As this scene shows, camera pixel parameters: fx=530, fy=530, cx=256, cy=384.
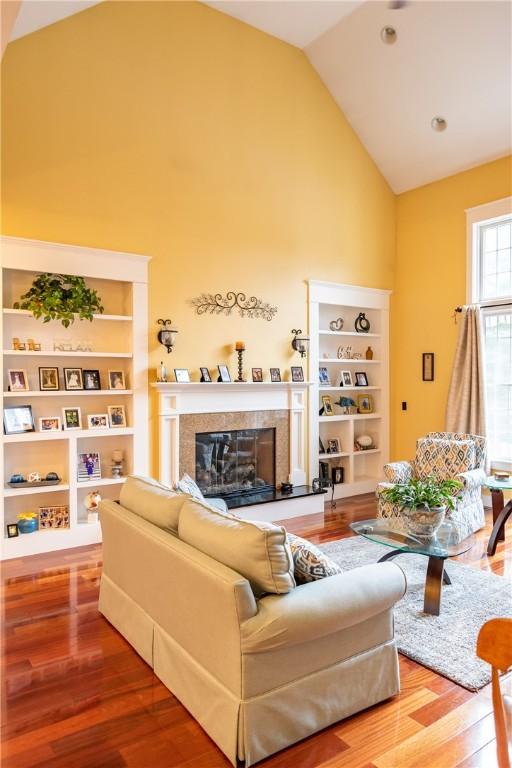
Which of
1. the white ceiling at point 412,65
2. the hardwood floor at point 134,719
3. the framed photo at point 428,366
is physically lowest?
the hardwood floor at point 134,719

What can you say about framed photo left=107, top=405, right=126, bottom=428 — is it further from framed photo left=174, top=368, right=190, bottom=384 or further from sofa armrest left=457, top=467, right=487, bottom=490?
sofa armrest left=457, top=467, right=487, bottom=490

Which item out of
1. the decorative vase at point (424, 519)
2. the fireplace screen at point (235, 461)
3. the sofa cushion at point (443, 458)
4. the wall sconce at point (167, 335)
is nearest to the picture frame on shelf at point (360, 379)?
the sofa cushion at point (443, 458)

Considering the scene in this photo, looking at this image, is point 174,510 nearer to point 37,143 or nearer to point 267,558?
point 267,558

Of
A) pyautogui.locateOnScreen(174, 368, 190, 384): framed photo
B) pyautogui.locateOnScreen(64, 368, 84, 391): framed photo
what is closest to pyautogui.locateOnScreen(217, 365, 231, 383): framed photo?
pyautogui.locateOnScreen(174, 368, 190, 384): framed photo

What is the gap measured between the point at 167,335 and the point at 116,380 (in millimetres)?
644

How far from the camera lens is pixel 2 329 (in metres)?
4.38

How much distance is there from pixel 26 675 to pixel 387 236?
6.38 meters

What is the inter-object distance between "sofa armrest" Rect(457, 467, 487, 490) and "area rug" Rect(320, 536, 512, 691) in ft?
2.75

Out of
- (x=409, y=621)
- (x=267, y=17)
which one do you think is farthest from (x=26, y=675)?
(x=267, y=17)

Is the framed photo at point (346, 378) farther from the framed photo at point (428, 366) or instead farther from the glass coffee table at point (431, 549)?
the glass coffee table at point (431, 549)

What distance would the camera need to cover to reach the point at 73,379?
480 centimetres

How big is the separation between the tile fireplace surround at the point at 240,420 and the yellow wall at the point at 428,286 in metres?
1.67

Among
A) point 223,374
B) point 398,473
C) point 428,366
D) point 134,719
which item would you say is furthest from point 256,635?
point 428,366

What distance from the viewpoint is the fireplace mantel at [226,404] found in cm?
516
